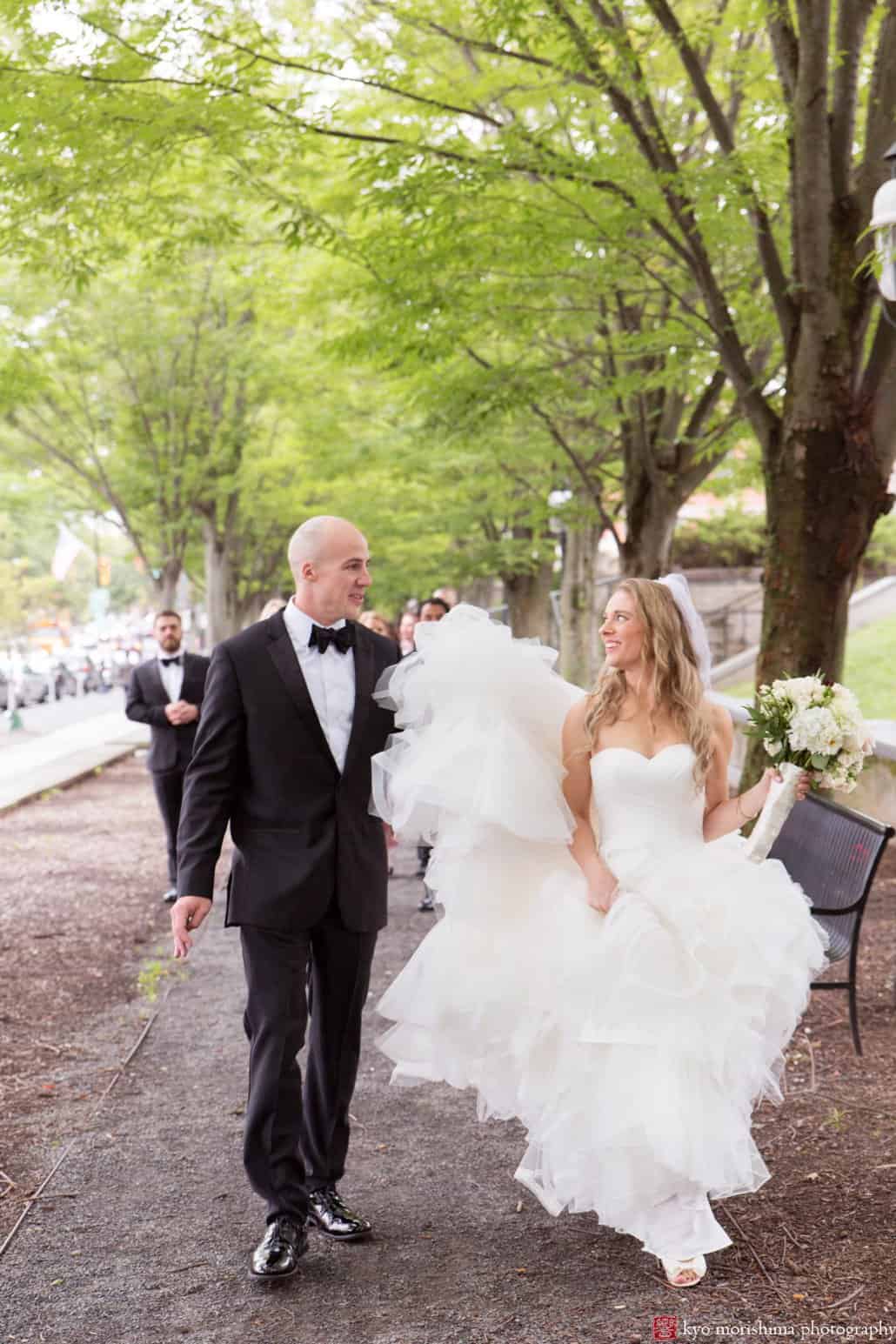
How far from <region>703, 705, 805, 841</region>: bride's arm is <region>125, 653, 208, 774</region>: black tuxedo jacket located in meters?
7.03

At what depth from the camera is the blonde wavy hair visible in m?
4.88

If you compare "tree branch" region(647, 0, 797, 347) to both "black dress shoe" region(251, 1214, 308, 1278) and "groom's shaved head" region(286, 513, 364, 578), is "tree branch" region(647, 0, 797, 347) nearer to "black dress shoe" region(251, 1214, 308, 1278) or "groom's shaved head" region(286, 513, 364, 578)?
"groom's shaved head" region(286, 513, 364, 578)

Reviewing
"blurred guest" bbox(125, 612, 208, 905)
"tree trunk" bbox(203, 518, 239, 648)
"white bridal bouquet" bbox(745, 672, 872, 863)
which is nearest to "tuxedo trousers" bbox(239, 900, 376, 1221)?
"white bridal bouquet" bbox(745, 672, 872, 863)

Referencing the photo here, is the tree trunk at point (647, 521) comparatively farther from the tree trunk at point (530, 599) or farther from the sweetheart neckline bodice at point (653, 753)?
the tree trunk at point (530, 599)

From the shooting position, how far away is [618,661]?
4.89 meters

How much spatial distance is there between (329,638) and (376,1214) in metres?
2.09

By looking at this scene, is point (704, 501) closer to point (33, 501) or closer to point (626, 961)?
point (33, 501)

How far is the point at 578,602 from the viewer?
24.0 metres

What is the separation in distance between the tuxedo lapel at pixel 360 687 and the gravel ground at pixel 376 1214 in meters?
1.67

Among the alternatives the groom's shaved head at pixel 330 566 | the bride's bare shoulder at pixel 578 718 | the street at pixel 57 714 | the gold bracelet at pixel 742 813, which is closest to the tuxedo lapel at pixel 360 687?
the groom's shaved head at pixel 330 566

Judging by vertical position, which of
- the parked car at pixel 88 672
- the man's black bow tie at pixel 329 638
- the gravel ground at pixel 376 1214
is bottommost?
the parked car at pixel 88 672

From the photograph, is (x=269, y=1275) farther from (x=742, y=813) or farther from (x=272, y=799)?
(x=742, y=813)

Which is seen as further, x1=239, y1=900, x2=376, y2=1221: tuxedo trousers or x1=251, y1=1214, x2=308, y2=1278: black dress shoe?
x1=239, y1=900, x2=376, y2=1221: tuxedo trousers

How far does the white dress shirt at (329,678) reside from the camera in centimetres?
492
